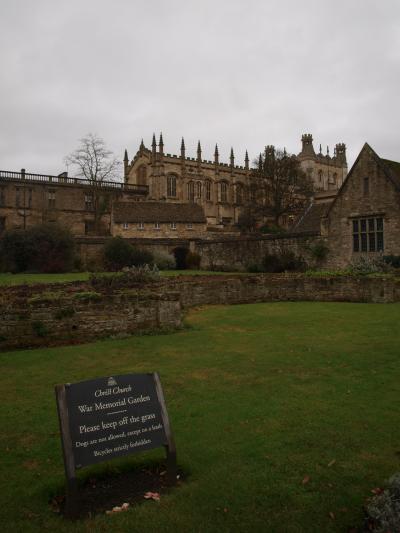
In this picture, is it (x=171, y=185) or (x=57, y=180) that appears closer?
(x=57, y=180)

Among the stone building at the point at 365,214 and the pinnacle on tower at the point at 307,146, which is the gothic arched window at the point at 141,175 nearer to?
the pinnacle on tower at the point at 307,146

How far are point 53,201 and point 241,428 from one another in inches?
2320

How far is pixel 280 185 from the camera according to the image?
186 feet

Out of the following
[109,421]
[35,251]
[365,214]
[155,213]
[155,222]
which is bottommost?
[109,421]

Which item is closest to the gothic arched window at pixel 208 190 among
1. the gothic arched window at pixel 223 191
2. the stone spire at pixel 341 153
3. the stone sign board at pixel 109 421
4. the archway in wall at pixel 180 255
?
the gothic arched window at pixel 223 191

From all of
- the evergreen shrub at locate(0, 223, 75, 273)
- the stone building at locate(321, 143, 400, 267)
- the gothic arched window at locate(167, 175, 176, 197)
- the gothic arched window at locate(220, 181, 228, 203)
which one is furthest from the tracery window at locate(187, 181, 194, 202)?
the stone building at locate(321, 143, 400, 267)

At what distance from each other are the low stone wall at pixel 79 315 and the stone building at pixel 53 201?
46.1 metres

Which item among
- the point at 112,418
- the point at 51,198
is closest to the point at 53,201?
the point at 51,198

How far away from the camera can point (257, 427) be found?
A: 19.3ft

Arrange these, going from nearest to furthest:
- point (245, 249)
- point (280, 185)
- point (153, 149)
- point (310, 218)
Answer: point (245, 249), point (310, 218), point (280, 185), point (153, 149)

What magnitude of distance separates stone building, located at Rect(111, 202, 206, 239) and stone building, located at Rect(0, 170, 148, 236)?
33.5 feet

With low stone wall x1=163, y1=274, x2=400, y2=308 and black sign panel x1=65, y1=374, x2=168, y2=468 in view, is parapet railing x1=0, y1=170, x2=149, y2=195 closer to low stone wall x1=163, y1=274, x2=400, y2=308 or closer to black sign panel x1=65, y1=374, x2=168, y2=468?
low stone wall x1=163, y1=274, x2=400, y2=308

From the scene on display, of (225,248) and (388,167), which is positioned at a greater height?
(388,167)

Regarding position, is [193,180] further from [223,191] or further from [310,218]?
[310,218]
